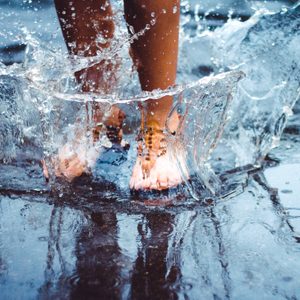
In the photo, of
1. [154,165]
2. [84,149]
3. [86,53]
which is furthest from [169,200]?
[86,53]

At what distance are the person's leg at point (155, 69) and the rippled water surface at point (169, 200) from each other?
4 centimetres

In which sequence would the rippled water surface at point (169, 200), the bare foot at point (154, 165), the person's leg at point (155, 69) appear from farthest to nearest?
the bare foot at point (154, 165), the person's leg at point (155, 69), the rippled water surface at point (169, 200)

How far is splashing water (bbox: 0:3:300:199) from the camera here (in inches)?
72.1

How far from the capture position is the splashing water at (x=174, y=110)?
1831mm

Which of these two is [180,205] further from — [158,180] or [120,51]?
[120,51]

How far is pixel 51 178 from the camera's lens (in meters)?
1.86

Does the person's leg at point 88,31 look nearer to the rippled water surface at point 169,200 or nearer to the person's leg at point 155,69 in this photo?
the rippled water surface at point 169,200

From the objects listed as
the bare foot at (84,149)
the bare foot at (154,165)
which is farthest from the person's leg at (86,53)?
the bare foot at (154,165)

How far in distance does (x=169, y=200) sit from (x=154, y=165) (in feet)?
0.45

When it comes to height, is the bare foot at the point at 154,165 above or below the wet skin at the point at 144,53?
below

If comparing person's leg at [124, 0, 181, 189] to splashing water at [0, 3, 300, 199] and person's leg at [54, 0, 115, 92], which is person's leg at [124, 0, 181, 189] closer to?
splashing water at [0, 3, 300, 199]

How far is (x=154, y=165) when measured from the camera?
6.03ft

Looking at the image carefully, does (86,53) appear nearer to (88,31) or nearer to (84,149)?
(88,31)

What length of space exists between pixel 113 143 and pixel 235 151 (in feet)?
1.40
